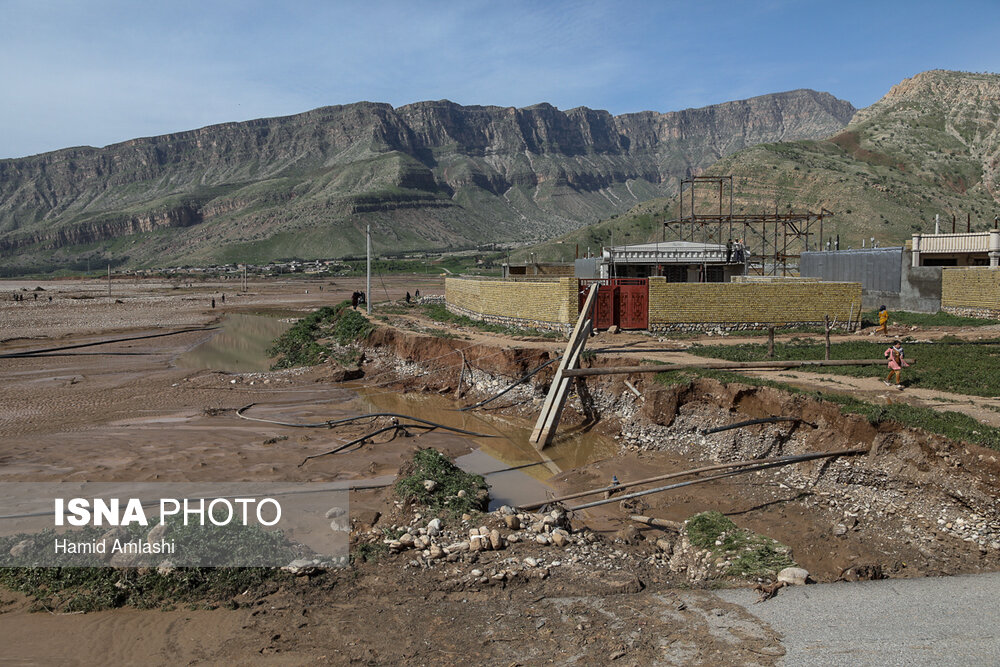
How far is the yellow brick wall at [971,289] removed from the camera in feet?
79.5

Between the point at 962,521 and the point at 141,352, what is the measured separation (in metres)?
32.4

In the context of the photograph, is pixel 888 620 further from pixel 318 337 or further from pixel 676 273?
pixel 318 337

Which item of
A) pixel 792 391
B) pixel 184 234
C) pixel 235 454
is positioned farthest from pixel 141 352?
pixel 184 234

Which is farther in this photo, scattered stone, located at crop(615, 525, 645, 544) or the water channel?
the water channel

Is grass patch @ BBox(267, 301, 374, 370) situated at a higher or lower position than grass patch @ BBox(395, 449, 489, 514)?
higher

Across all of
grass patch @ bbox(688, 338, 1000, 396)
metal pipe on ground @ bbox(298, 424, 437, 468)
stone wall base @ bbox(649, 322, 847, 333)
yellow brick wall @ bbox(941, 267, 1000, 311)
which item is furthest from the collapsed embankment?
yellow brick wall @ bbox(941, 267, 1000, 311)

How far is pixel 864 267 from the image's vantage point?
3162cm

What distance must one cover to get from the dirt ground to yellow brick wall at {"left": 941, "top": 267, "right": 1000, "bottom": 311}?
11855 mm

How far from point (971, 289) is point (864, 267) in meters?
6.60

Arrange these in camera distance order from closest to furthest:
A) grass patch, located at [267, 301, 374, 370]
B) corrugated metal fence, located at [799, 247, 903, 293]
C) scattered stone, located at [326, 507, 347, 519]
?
scattered stone, located at [326, 507, 347, 519]
grass patch, located at [267, 301, 374, 370]
corrugated metal fence, located at [799, 247, 903, 293]

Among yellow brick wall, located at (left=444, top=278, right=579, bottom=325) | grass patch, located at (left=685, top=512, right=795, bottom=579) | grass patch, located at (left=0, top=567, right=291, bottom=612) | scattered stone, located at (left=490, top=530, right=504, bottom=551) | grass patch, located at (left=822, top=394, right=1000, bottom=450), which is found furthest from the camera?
yellow brick wall, located at (left=444, top=278, right=579, bottom=325)

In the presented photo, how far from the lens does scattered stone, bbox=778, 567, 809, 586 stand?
24.5 feet

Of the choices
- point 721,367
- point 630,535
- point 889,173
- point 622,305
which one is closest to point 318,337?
point 622,305

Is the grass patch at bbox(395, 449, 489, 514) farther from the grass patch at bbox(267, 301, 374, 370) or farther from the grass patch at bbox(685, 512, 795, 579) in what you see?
the grass patch at bbox(267, 301, 374, 370)
